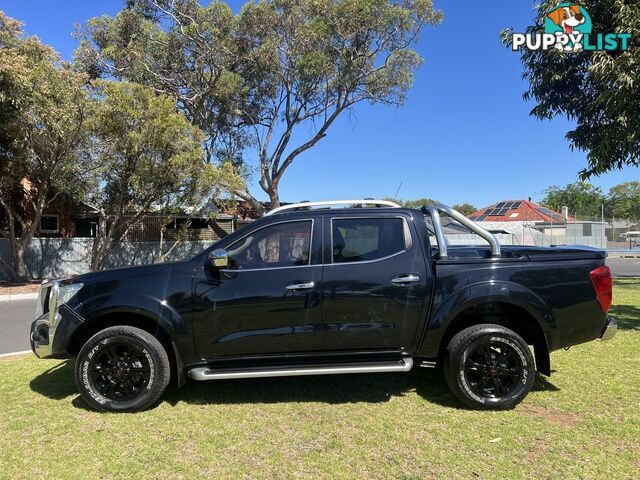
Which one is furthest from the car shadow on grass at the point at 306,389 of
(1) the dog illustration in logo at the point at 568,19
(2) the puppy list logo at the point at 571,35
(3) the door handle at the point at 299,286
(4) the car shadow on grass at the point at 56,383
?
(1) the dog illustration in logo at the point at 568,19

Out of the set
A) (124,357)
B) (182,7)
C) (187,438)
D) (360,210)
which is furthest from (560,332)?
(182,7)

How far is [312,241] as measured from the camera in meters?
4.50

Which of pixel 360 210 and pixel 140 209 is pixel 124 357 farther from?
pixel 140 209

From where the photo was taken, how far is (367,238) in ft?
14.9

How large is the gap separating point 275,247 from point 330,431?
169cm

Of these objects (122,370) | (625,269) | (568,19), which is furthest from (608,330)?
(625,269)

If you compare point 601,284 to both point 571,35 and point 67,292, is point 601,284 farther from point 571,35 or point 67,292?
point 571,35

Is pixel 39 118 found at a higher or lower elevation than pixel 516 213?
higher

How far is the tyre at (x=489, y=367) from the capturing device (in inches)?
169

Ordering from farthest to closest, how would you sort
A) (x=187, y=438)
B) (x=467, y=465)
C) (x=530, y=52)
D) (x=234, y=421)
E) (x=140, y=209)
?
(x=140, y=209), (x=530, y=52), (x=234, y=421), (x=187, y=438), (x=467, y=465)

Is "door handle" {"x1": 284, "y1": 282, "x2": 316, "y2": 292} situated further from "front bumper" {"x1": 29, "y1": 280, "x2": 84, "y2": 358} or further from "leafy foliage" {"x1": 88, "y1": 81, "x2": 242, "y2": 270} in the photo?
"leafy foliage" {"x1": 88, "y1": 81, "x2": 242, "y2": 270}

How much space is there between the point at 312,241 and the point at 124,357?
201 cm

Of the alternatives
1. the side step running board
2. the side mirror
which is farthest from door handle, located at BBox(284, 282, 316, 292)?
the side step running board

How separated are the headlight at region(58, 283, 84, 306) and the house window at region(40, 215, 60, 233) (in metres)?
20.4
